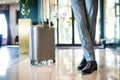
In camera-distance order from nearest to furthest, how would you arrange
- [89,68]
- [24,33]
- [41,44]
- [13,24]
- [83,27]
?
[89,68] → [83,27] → [41,44] → [24,33] → [13,24]

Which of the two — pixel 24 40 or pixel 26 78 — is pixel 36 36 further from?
pixel 24 40

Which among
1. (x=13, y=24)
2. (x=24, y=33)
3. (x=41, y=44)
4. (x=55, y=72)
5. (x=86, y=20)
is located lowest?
(x=55, y=72)

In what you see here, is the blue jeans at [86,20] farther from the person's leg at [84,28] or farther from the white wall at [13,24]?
the white wall at [13,24]

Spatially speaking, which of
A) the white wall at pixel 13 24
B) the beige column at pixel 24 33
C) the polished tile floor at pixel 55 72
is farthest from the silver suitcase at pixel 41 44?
the white wall at pixel 13 24

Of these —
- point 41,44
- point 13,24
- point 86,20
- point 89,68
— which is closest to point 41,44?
point 41,44

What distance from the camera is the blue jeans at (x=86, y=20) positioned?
6.57ft

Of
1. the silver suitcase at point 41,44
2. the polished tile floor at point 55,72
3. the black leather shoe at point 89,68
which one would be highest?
the silver suitcase at point 41,44

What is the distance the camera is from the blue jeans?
6.57ft

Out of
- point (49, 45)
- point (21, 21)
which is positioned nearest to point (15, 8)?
point (21, 21)

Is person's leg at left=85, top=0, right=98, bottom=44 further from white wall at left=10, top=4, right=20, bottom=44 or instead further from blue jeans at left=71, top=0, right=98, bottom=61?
white wall at left=10, top=4, right=20, bottom=44

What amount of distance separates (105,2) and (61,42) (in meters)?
2.63

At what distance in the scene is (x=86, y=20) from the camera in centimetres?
207

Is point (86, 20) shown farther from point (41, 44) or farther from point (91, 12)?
point (41, 44)

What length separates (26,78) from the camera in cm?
162
